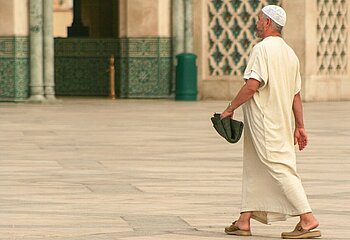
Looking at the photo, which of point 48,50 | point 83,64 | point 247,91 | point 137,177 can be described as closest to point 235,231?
point 247,91

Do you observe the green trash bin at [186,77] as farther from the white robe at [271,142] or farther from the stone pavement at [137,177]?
the white robe at [271,142]

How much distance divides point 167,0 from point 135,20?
0.84m

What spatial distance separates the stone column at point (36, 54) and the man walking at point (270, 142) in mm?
18369

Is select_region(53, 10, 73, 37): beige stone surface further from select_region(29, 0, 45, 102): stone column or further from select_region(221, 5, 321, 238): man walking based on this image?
select_region(221, 5, 321, 238): man walking

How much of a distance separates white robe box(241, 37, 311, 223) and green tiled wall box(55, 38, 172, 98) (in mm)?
19251

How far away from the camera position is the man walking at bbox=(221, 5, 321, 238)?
32.1 ft

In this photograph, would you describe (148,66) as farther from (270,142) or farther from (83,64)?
(270,142)

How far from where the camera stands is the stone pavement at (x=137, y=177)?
33.8ft

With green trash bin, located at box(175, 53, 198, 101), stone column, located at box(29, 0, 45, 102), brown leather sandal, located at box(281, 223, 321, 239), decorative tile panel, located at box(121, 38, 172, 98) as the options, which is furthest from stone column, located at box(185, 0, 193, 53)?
brown leather sandal, located at box(281, 223, 321, 239)

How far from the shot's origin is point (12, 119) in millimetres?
23156

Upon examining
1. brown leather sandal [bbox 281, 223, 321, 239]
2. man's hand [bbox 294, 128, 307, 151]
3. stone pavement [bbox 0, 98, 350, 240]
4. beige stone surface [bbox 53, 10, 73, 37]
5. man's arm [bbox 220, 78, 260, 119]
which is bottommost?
stone pavement [bbox 0, 98, 350, 240]

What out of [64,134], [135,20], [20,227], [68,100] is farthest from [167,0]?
[20,227]

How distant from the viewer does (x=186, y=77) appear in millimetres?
28938

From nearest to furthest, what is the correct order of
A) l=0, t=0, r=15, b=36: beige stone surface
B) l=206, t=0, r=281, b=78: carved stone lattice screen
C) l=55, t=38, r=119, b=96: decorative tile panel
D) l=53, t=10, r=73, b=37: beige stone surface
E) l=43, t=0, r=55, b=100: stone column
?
l=0, t=0, r=15, b=36: beige stone surface, l=43, t=0, r=55, b=100: stone column, l=206, t=0, r=281, b=78: carved stone lattice screen, l=55, t=38, r=119, b=96: decorative tile panel, l=53, t=10, r=73, b=37: beige stone surface
